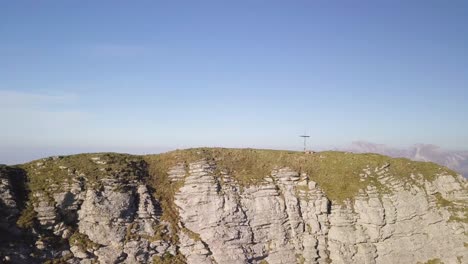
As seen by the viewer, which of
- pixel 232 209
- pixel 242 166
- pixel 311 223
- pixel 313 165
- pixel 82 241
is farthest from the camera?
pixel 313 165

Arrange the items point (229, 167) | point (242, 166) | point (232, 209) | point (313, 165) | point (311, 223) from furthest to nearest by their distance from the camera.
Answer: point (313, 165)
point (242, 166)
point (229, 167)
point (311, 223)
point (232, 209)

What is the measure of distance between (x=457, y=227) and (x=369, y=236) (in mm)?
11006

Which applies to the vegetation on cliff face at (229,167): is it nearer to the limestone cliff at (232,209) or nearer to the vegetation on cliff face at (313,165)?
the vegetation on cliff face at (313,165)

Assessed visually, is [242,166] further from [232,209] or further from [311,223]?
[311,223]

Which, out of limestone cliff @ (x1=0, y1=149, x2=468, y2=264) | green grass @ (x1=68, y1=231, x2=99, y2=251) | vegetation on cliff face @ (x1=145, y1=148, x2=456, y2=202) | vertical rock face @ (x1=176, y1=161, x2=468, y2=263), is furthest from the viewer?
vegetation on cliff face @ (x1=145, y1=148, x2=456, y2=202)

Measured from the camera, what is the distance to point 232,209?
50.1 metres

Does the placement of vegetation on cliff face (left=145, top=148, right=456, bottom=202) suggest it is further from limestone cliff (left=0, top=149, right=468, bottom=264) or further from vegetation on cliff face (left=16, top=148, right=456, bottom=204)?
limestone cliff (left=0, top=149, right=468, bottom=264)

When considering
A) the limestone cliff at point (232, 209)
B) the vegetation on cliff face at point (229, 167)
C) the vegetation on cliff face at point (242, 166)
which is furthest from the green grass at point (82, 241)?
the vegetation on cliff face at point (242, 166)

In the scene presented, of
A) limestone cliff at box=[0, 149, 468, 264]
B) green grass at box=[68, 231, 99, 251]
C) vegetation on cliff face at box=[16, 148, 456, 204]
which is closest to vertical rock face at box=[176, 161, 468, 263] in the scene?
limestone cliff at box=[0, 149, 468, 264]

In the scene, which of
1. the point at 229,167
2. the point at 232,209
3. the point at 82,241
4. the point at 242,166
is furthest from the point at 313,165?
the point at 82,241

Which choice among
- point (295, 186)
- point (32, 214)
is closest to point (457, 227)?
point (295, 186)

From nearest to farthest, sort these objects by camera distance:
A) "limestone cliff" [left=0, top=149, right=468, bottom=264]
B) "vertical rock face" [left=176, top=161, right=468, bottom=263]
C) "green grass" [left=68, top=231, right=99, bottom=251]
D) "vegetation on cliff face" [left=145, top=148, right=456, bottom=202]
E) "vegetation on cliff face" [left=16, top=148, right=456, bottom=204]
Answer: "green grass" [left=68, top=231, right=99, bottom=251], "limestone cliff" [left=0, top=149, right=468, bottom=264], "vertical rock face" [left=176, top=161, right=468, bottom=263], "vegetation on cliff face" [left=16, top=148, right=456, bottom=204], "vegetation on cliff face" [left=145, top=148, right=456, bottom=202]

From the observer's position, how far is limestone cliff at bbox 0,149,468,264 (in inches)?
1718

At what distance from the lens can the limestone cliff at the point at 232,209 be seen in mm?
43625
